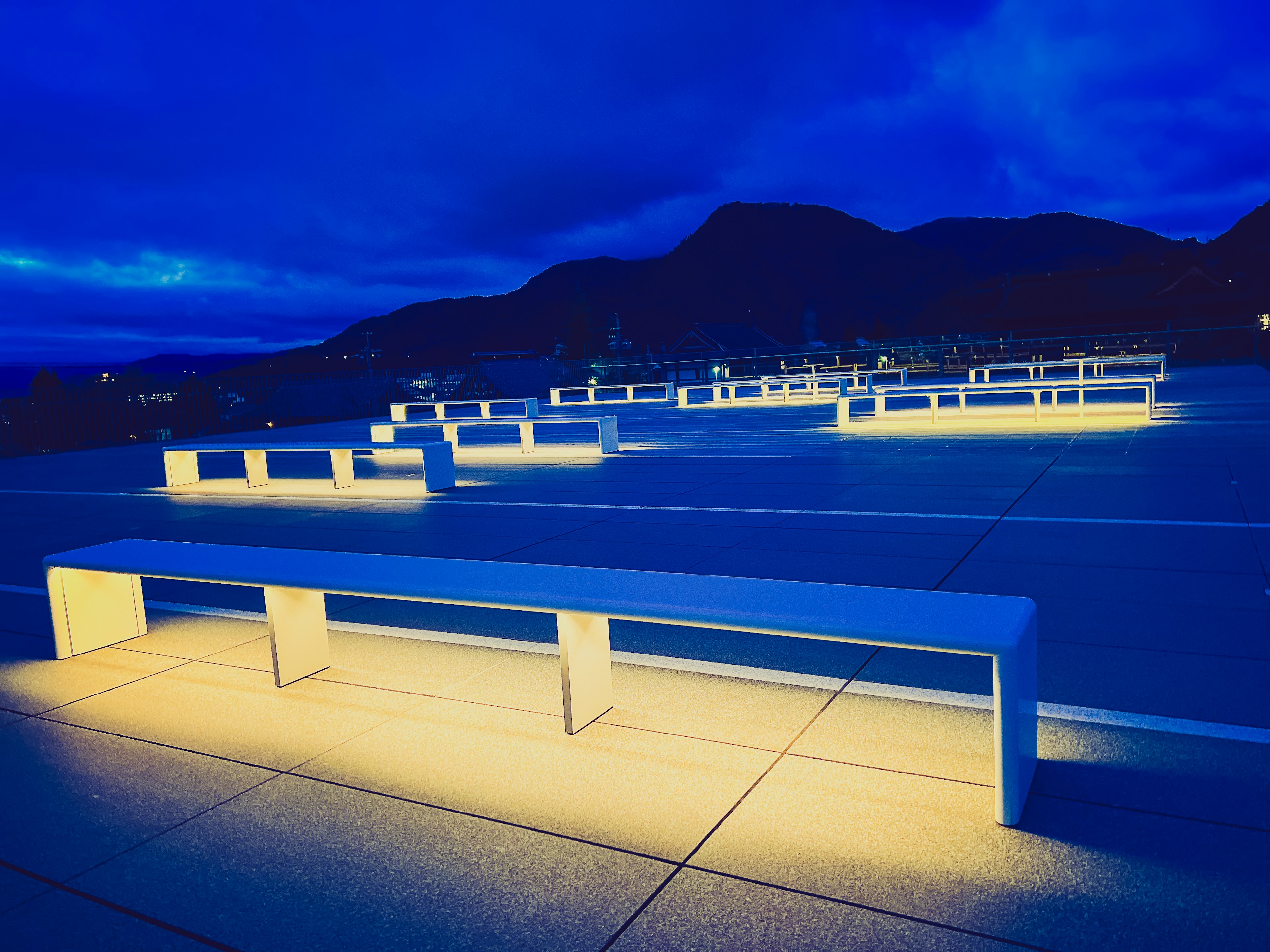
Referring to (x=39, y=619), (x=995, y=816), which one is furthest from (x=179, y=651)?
(x=995, y=816)

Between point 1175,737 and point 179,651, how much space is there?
4.42m

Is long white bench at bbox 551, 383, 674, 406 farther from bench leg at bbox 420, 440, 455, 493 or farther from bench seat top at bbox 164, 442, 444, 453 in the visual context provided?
bench leg at bbox 420, 440, 455, 493

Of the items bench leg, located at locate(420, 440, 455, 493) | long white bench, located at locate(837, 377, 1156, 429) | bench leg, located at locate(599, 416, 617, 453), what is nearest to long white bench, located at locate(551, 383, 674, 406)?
long white bench, located at locate(837, 377, 1156, 429)

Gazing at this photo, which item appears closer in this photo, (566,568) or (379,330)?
(566,568)

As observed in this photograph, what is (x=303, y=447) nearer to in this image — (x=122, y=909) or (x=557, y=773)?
(x=557, y=773)

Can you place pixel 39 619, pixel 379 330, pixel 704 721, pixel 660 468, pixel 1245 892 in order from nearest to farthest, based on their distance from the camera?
pixel 1245 892 < pixel 704 721 < pixel 39 619 < pixel 660 468 < pixel 379 330

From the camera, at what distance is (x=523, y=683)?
3867 millimetres

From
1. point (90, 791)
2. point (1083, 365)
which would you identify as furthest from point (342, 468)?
point (1083, 365)

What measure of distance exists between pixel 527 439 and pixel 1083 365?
47.2 ft

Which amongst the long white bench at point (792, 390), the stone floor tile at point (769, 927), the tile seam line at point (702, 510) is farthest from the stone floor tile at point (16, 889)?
the long white bench at point (792, 390)

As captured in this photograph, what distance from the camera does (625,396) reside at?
3619 cm

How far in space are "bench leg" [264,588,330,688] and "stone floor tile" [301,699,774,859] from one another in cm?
74

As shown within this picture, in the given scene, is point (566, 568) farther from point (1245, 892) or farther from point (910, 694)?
point (1245, 892)

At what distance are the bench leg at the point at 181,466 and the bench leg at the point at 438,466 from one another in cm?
365
